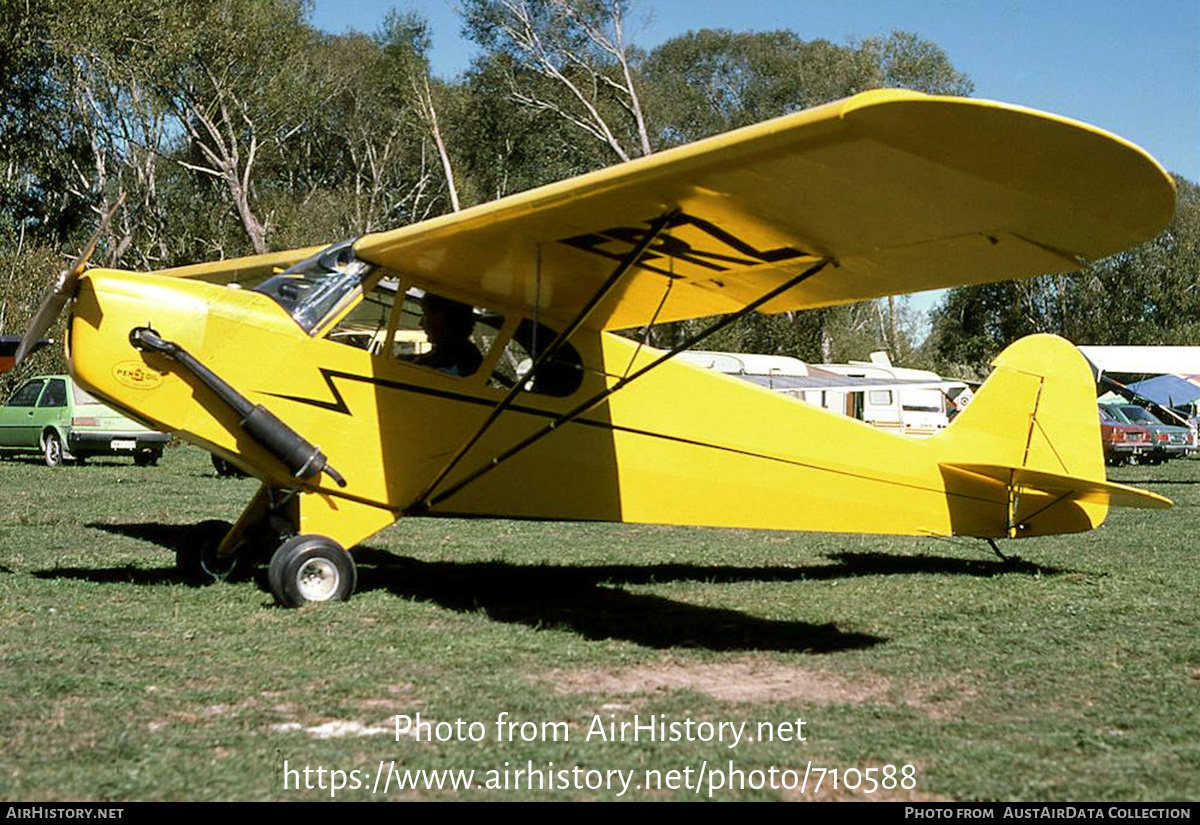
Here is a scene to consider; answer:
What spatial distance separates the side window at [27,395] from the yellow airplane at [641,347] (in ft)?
58.7

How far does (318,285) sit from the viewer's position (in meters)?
7.99

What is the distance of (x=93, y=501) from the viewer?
15.2 m

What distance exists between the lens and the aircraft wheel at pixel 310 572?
743 cm

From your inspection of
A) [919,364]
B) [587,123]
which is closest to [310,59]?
[587,123]

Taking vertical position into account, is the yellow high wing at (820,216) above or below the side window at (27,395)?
above

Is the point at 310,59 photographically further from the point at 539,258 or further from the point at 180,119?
the point at 539,258

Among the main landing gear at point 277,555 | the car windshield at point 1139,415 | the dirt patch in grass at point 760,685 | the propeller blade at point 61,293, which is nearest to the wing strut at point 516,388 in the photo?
the main landing gear at point 277,555

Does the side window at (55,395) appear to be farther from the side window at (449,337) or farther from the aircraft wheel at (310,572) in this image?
the aircraft wheel at (310,572)

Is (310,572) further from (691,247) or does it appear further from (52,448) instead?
(52,448)

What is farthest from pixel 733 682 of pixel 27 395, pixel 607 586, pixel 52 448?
pixel 27 395

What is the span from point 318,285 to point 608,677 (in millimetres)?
3572

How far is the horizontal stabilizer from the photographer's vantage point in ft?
30.2

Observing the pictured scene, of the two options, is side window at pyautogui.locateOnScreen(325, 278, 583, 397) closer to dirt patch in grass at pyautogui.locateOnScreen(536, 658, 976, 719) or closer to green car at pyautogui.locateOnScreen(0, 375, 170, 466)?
dirt patch in grass at pyautogui.locateOnScreen(536, 658, 976, 719)

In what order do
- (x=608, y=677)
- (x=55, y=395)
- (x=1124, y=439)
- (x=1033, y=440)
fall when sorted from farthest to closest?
(x=1124, y=439) < (x=55, y=395) < (x=1033, y=440) < (x=608, y=677)
